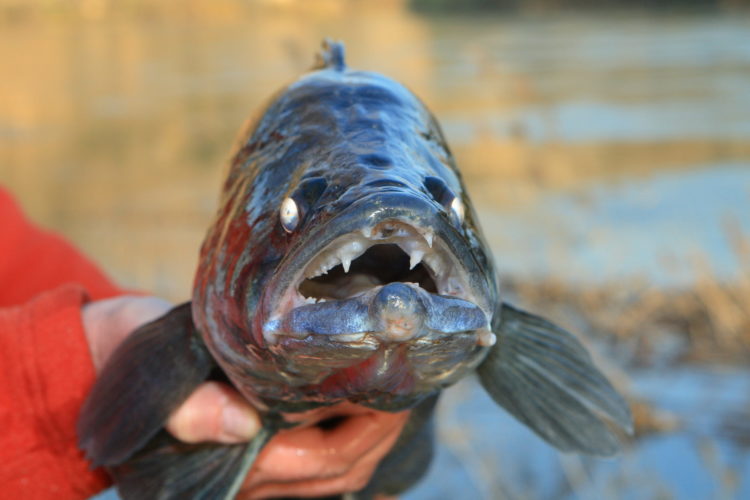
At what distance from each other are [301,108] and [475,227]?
565 mm

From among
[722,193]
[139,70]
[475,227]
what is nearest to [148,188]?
[722,193]

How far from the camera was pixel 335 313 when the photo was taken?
1.69 meters

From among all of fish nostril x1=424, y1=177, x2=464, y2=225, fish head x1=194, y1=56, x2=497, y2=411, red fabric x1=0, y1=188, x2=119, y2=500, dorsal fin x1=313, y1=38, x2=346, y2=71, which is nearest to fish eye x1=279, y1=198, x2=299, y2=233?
fish head x1=194, y1=56, x2=497, y2=411

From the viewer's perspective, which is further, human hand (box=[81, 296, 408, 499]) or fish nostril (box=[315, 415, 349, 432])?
fish nostril (box=[315, 415, 349, 432])

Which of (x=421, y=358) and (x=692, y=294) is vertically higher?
(x=421, y=358)

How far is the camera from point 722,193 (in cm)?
919

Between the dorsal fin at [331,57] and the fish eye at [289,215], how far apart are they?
714 millimetres

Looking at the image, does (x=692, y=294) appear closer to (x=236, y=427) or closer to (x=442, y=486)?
(x=442, y=486)

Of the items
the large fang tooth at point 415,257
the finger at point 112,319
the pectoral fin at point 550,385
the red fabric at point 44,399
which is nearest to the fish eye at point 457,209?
the large fang tooth at point 415,257

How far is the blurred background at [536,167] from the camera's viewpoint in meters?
5.37

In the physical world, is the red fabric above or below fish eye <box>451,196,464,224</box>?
below

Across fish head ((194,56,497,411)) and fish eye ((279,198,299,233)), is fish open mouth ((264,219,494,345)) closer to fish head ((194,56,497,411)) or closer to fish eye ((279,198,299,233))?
fish head ((194,56,497,411))

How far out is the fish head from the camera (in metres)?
1.70

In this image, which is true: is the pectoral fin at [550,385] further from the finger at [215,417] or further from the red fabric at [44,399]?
the red fabric at [44,399]
